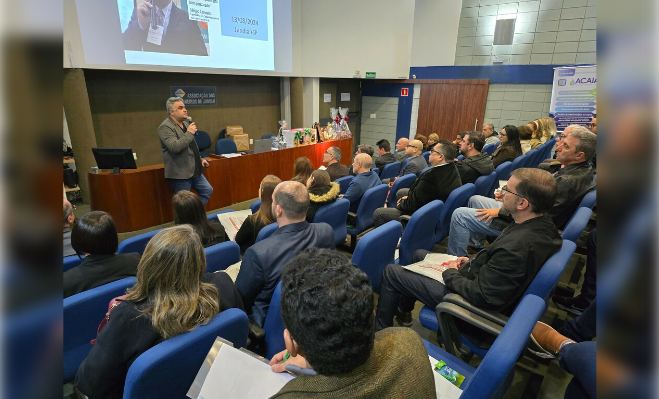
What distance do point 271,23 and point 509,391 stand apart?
5.93m

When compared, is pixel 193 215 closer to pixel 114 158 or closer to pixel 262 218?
pixel 262 218

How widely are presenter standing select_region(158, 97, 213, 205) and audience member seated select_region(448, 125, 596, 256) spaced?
2712 millimetres

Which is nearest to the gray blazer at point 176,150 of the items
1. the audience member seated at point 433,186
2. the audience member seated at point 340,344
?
the audience member seated at point 433,186

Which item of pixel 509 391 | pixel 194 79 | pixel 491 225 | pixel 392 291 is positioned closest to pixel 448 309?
pixel 392 291

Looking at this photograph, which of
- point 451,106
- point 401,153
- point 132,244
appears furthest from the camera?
point 451,106

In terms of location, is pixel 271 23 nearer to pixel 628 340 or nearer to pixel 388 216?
pixel 388 216

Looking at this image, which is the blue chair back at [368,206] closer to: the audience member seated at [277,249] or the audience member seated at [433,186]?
the audience member seated at [433,186]

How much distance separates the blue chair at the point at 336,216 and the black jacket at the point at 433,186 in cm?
58

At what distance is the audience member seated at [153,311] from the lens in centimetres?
110

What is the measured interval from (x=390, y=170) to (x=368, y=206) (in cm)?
165

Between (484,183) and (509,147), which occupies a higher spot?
(509,147)

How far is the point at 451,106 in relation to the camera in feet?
25.2

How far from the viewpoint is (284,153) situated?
505 centimetres

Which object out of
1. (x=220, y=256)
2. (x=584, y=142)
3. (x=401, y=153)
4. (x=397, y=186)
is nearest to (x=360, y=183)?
(x=397, y=186)
